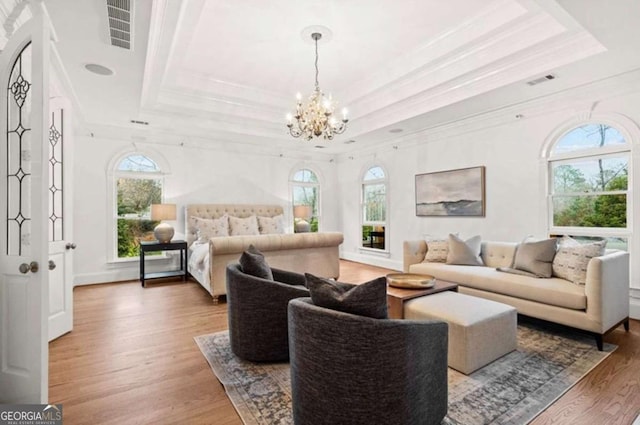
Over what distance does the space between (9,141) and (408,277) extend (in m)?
3.26

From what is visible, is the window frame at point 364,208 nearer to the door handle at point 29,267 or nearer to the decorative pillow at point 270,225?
the decorative pillow at point 270,225

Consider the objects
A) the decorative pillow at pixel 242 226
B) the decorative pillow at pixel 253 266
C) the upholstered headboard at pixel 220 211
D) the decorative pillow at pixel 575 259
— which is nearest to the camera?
the decorative pillow at pixel 253 266

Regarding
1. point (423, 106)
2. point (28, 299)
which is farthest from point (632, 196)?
point (28, 299)

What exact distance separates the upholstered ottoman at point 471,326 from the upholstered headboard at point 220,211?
4.43 meters

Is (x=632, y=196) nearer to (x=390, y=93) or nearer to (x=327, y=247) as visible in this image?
(x=390, y=93)

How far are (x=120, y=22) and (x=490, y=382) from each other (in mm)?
3836

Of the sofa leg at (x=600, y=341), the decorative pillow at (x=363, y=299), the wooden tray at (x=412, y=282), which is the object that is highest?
the decorative pillow at (x=363, y=299)

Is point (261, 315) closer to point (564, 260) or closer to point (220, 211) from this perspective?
point (564, 260)

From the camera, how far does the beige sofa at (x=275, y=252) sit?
4074 mm

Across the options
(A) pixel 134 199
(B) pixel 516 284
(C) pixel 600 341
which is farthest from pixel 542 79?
(A) pixel 134 199

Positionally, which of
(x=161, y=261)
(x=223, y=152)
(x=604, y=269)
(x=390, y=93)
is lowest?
(x=161, y=261)

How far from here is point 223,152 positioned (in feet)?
21.3

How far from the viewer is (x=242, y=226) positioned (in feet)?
19.8

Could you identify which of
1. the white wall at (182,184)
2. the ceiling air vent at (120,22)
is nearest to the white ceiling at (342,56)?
the ceiling air vent at (120,22)
